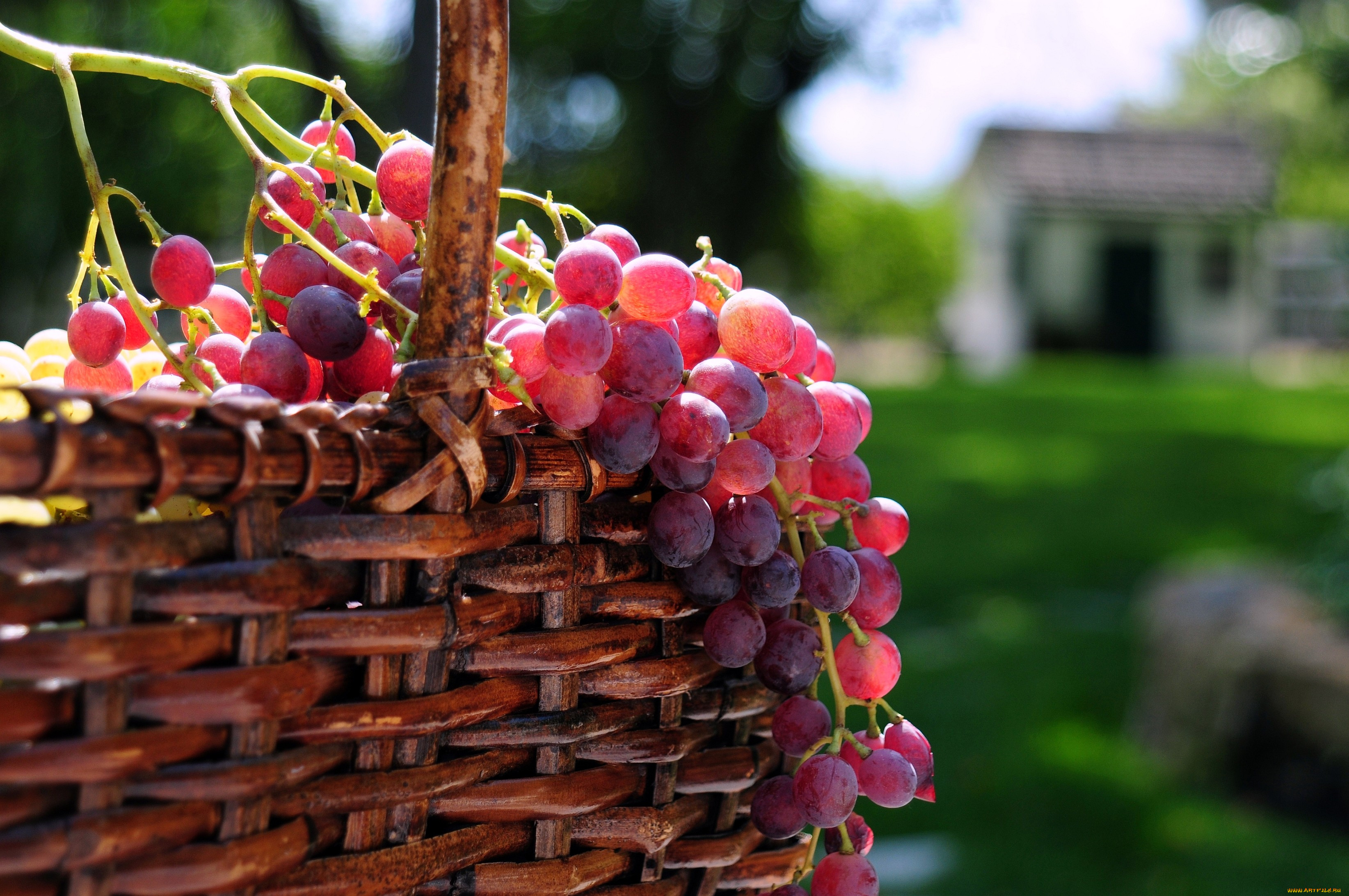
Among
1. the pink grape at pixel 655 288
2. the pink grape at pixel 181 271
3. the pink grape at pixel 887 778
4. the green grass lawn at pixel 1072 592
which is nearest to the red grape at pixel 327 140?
the pink grape at pixel 181 271

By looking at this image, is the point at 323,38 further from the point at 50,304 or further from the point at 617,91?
the point at 50,304

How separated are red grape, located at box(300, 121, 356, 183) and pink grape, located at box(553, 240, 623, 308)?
199 mm

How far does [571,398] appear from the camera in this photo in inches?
19.1

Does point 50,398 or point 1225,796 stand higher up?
point 50,398

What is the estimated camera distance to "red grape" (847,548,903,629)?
572mm

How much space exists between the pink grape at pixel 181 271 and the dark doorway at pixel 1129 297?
15967mm

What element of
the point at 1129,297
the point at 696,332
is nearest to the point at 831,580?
the point at 696,332

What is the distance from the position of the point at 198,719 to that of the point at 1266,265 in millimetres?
17776

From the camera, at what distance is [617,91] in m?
6.46

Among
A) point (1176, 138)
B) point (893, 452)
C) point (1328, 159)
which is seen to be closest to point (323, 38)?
point (893, 452)

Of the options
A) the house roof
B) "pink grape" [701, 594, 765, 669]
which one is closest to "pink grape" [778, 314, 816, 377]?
"pink grape" [701, 594, 765, 669]

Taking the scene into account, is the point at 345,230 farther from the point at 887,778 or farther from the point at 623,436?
the point at 887,778

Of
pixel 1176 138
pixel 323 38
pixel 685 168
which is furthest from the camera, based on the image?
pixel 1176 138

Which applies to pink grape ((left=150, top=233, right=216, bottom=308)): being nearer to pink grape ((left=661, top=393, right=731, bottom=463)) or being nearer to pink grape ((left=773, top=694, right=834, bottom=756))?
pink grape ((left=661, top=393, right=731, bottom=463))
